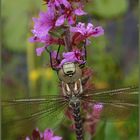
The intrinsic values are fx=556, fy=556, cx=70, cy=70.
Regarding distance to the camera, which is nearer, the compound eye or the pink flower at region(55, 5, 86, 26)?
the pink flower at region(55, 5, 86, 26)

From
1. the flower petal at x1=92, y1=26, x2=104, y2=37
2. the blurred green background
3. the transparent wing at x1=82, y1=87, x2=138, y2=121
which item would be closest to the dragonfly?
the transparent wing at x1=82, y1=87, x2=138, y2=121

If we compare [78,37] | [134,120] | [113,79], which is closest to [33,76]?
[113,79]

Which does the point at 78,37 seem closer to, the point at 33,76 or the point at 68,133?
the point at 68,133

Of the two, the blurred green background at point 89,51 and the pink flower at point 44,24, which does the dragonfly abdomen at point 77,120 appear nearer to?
the pink flower at point 44,24

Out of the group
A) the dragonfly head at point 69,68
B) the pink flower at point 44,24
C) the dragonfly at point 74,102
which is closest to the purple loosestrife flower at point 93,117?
the dragonfly at point 74,102

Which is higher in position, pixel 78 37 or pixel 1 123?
pixel 78 37

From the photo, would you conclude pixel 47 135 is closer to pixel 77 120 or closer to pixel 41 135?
pixel 41 135

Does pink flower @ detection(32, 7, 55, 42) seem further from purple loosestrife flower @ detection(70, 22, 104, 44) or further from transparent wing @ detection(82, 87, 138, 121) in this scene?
transparent wing @ detection(82, 87, 138, 121)
